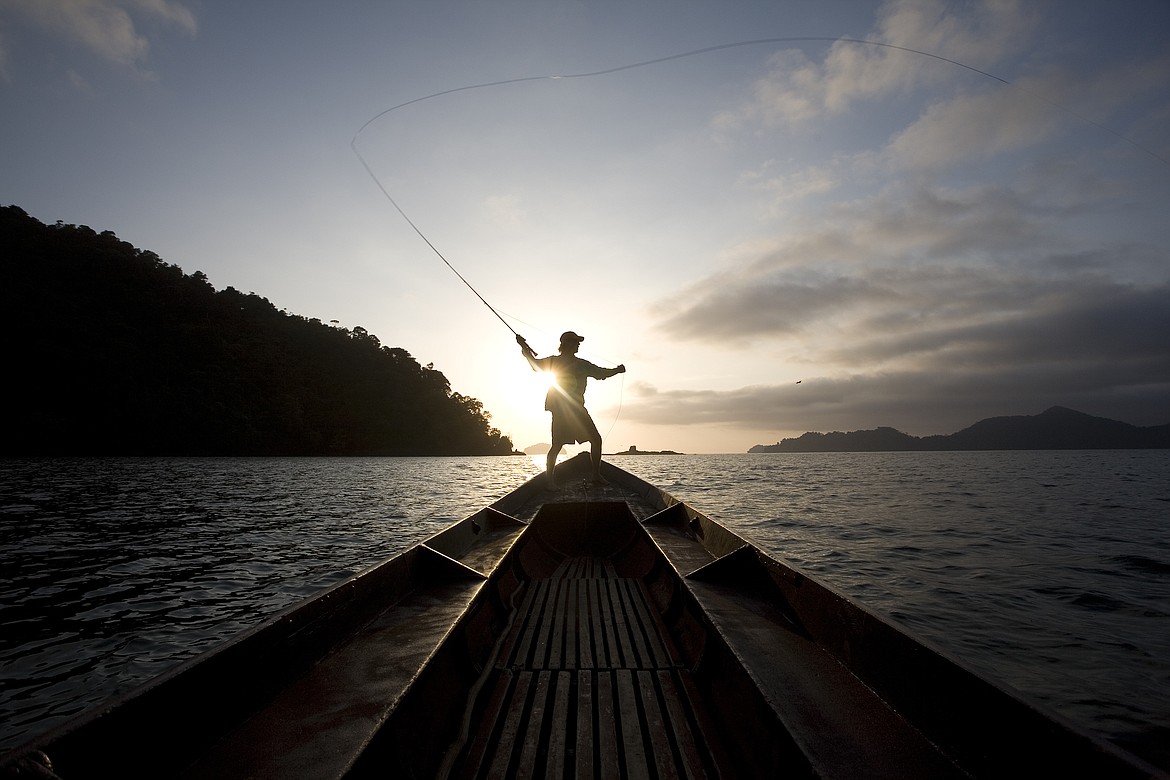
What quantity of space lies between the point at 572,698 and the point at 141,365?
7387 centimetres

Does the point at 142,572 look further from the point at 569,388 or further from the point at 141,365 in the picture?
the point at 141,365

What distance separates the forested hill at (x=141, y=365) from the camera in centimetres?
5016

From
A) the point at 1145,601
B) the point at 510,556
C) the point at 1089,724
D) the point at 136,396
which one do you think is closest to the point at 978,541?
the point at 1145,601

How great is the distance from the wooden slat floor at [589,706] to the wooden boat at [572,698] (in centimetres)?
1

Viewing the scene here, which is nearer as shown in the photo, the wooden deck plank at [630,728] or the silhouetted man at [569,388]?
the wooden deck plank at [630,728]

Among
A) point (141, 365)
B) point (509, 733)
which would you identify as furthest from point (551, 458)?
point (141, 365)

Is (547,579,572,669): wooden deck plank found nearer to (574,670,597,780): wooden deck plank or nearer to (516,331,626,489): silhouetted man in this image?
(574,670,597,780): wooden deck plank

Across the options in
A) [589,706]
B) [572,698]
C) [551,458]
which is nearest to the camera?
[589,706]

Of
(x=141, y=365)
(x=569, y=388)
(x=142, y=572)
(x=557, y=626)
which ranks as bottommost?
(x=142, y=572)

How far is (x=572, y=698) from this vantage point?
3195 mm

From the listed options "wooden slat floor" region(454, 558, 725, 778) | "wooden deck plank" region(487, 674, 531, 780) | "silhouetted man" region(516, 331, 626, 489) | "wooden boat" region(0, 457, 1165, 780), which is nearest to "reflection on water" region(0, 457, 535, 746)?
"wooden boat" region(0, 457, 1165, 780)

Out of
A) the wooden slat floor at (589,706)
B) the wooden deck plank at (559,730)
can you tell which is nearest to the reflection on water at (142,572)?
the wooden slat floor at (589,706)

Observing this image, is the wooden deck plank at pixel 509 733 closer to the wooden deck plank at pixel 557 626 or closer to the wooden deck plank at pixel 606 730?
the wooden deck plank at pixel 557 626

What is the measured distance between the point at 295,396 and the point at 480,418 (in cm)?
5188
